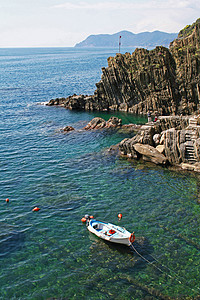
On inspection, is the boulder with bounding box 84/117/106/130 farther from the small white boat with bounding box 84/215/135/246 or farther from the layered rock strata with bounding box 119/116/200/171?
the small white boat with bounding box 84/215/135/246

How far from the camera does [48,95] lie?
368ft

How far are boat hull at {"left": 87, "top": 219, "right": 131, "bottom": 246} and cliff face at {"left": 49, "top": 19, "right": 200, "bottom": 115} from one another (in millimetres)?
48086

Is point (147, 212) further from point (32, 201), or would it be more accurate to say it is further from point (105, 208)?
point (32, 201)

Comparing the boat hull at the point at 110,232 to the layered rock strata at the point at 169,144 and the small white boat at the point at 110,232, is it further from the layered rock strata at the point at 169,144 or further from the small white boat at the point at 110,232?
Result: the layered rock strata at the point at 169,144

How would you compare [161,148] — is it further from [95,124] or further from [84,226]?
[95,124]

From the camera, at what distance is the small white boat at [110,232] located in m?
29.3

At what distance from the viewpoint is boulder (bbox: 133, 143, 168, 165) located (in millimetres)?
47147

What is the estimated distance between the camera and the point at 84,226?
33375mm

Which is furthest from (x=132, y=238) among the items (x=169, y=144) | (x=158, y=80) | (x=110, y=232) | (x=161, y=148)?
(x=158, y=80)

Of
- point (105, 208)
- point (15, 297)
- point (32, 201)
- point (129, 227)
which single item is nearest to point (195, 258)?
point (129, 227)

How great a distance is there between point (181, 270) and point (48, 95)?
9583 cm

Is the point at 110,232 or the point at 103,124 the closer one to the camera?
the point at 110,232

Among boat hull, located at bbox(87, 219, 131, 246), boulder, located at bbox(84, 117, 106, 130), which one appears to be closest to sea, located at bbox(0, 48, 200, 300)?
boat hull, located at bbox(87, 219, 131, 246)

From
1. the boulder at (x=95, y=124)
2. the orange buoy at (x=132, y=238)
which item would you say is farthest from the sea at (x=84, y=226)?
the boulder at (x=95, y=124)
